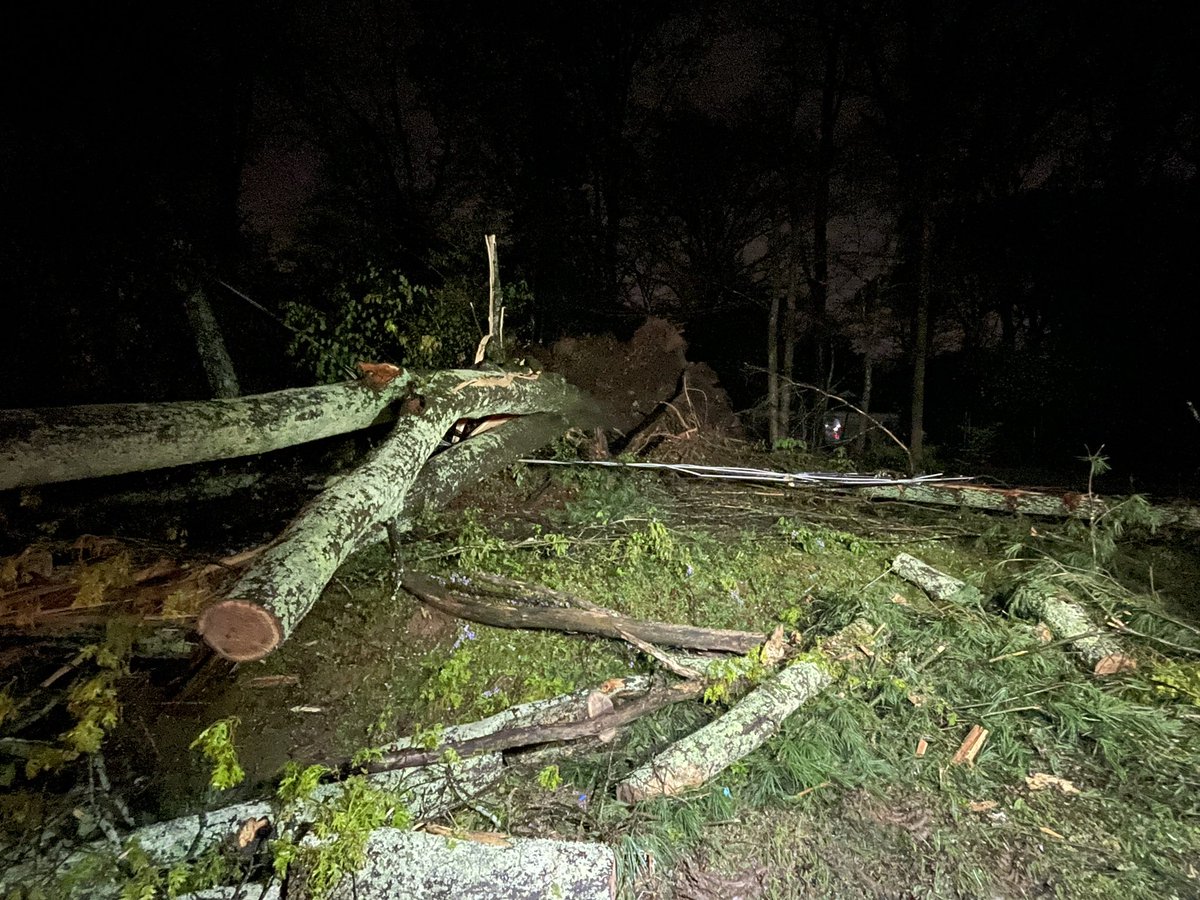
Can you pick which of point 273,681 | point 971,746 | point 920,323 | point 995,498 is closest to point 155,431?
point 273,681

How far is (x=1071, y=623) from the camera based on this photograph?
3.91 metres

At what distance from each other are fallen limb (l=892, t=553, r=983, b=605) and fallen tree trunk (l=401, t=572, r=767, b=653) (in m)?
1.63

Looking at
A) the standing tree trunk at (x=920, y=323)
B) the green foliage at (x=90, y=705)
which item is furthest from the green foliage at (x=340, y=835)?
the standing tree trunk at (x=920, y=323)

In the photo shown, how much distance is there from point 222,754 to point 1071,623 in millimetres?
5100

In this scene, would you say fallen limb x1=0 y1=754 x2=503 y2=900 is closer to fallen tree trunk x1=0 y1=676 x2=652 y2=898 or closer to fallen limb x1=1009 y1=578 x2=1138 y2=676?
fallen tree trunk x1=0 y1=676 x2=652 y2=898

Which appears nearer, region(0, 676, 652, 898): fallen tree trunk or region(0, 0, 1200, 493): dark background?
region(0, 676, 652, 898): fallen tree trunk

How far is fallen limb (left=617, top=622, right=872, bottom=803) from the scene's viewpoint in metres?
2.82

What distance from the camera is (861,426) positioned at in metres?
11.7

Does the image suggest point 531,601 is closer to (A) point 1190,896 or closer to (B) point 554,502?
(B) point 554,502

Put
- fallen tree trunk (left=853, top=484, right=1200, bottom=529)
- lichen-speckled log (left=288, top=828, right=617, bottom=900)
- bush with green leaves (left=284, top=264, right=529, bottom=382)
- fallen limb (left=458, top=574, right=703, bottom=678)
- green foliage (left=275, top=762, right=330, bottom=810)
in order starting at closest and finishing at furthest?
1. lichen-speckled log (left=288, top=828, right=617, bottom=900)
2. green foliage (left=275, top=762, right=330, bottom=810)
3. fallen limb (left=458, top=574, right=703, bottom=678)
4. fallen tree trunk (left=853, top=484, right=1200, bottom=529)
5. bush with green leaves (left=284, top=264, right=529, bottom=382)

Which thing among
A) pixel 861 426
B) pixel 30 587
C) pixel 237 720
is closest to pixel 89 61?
pixel 30 587

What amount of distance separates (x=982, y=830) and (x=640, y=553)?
2655 millimetres

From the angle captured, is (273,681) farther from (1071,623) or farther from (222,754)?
(1071,623)

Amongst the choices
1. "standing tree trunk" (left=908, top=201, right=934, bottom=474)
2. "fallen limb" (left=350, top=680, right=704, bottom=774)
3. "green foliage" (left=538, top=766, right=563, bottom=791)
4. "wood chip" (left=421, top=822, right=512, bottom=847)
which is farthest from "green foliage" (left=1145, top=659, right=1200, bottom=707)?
"standing tree trunk" (left=908, top=201, right=934, bottom=474)
